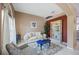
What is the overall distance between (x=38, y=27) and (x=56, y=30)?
0.41m

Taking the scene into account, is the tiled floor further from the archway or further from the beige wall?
the beige wall

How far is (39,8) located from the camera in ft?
9.15

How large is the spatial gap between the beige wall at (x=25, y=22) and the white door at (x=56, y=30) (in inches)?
9.5

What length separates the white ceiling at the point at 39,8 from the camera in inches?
107

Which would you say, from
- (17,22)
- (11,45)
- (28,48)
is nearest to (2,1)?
(17,22)

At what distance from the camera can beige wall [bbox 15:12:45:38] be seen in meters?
2.78

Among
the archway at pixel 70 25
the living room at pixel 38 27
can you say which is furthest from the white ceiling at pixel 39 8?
the archway at pixel 70 25

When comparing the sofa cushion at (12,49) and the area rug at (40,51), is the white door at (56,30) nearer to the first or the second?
the area rug at (40,51)

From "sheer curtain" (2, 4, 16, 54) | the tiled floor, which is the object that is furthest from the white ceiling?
the tiled floor

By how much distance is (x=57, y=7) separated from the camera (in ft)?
9.07

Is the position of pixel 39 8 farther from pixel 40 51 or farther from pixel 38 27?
pixel 40 51

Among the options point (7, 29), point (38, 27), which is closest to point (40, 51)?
point (38, 27)
